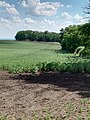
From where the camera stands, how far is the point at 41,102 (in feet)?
39.5

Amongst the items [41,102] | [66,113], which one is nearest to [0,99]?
[41,102]

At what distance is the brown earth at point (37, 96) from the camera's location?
34.7 ft

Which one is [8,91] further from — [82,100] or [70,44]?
[70,44]

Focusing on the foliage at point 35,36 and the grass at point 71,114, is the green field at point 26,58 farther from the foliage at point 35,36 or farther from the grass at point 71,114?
the foliage at point 35,36

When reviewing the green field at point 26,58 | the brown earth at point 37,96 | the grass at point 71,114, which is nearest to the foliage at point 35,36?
the green field at point 26,58

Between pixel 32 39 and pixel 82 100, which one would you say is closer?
pixel 82 100

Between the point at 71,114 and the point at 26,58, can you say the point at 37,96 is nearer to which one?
the point at 71,114

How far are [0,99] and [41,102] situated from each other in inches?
64.5

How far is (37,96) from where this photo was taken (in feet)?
43.5

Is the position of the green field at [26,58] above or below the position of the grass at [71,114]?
below

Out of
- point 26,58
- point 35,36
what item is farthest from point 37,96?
point 35,36

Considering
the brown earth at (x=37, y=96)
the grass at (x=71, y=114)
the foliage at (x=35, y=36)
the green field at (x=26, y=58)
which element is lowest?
the foliage at (x=35, y=36)

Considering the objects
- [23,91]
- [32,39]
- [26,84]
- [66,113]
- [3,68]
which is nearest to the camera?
[66,113]

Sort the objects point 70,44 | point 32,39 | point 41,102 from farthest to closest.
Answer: point 32,39 → point 70,44 → point 41,102
